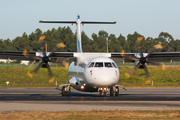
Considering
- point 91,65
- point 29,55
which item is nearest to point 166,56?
point 91,65

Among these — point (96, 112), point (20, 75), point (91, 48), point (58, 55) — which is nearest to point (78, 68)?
point (58, 55)

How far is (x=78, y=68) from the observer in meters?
23.5

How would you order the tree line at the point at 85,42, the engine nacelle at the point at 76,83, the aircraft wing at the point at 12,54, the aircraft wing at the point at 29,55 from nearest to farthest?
1. the engine nacelle at the point at 76,83
2. the aircraft wing at the point at 29,55
3. the aircraft wing at the point at 12,54
4. the tree line at the point at 85,42

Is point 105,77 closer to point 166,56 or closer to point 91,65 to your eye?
point 91,65

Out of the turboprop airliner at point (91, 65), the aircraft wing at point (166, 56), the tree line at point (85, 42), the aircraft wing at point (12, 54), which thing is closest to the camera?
the turboprop airliner at point (91, 65)

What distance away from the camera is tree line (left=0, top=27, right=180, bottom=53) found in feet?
328

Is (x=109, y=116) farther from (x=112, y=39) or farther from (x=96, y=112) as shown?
(x=112, y=39)

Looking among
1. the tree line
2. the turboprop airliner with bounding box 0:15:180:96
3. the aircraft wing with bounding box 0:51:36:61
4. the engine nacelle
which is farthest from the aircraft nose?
the tree line

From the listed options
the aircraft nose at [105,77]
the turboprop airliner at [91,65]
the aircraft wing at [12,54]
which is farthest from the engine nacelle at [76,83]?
the aircraft wing at [12,54]

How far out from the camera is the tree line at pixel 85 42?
328 feet

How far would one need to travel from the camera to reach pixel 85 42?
110 m

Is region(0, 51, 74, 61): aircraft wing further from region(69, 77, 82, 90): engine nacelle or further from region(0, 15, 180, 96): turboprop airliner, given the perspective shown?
region(69, 77, 82, 90): engine nacelle

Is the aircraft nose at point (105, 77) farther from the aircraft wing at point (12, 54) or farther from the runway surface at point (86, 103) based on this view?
the aircraft wing at point (12, 54)

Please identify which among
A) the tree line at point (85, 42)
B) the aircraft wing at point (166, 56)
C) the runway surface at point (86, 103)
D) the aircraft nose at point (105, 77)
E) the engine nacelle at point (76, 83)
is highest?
the tree line at point (85, 42)
